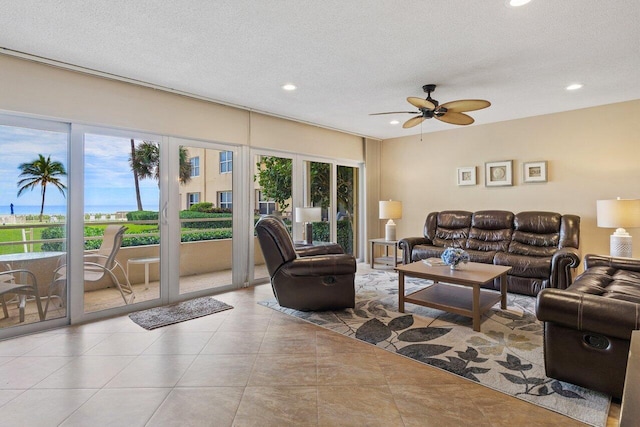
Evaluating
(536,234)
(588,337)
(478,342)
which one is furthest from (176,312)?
(536,234)

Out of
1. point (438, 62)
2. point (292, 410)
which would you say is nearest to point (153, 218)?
point (292, 410)

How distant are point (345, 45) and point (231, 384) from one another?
272 cm

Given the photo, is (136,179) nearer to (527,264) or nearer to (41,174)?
(41,174)

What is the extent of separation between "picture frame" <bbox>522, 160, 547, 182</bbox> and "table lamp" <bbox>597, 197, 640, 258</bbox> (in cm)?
111

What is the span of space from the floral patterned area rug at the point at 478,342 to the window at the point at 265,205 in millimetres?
1579

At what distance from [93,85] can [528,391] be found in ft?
14.8

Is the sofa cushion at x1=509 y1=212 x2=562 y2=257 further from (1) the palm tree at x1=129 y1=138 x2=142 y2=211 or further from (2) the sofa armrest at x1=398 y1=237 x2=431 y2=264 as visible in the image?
(1) the palm tree at x1=129 y1=138 x2=142 y2=211

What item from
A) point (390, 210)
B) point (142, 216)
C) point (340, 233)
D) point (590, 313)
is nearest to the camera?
point (590, 313)

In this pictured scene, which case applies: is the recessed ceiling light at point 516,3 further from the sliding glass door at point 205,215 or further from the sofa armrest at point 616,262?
the sliding glass door at point 205,215

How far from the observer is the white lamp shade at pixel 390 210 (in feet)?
20.3

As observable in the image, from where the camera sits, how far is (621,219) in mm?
3979

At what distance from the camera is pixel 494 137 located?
5605 mm

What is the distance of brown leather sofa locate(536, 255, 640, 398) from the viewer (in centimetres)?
191

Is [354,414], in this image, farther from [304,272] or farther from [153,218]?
[153,218]
